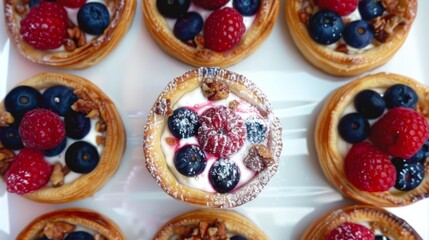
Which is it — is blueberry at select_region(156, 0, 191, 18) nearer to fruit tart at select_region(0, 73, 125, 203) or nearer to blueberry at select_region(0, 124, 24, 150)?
fruit tart at select_region(0, 73, 125, 203)

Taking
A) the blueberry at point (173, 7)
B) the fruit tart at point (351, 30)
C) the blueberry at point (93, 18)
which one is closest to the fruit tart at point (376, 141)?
the fruit tart at point (351, 30)

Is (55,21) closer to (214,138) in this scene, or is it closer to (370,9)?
(214,138)

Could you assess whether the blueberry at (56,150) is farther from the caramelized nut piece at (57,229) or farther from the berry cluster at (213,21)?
the berry cluster at (213,21)

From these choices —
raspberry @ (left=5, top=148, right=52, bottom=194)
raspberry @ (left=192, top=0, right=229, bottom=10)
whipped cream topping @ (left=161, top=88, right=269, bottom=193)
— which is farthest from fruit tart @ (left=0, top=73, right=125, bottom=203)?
raspberry @ (left=192, top=0, right=229, bottom=10)

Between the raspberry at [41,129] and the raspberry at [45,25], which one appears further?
the raspberry at [45,25]

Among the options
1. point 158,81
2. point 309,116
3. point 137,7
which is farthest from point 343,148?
point 137,7

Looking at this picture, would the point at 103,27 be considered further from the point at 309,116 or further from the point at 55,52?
the point at 309,116

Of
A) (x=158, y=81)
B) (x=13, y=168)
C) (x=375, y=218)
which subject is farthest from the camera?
(x=158, y=81)
